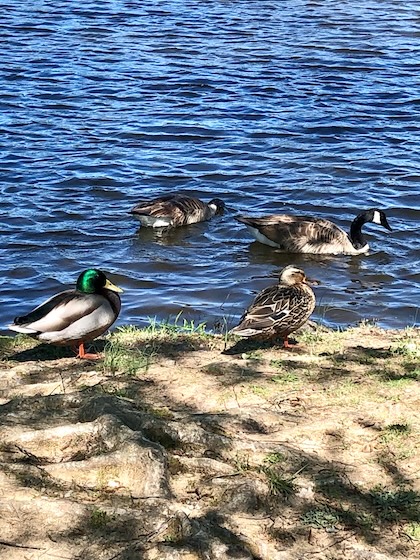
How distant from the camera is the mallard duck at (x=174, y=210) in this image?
47.0ft

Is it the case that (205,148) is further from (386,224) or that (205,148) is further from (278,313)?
(278,313)

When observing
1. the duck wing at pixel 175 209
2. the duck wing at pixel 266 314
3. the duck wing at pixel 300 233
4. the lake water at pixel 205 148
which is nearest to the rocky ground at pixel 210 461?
the duck wing at pixel 266 314

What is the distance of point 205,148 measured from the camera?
17875 mm

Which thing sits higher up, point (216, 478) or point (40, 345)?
point (216, 478)

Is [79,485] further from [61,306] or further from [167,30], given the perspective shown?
[167,30]

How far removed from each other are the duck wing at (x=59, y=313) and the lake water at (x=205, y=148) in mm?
2078

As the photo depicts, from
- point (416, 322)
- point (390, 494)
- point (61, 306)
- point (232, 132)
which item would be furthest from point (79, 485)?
point (232, 132)

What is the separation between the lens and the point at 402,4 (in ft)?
102

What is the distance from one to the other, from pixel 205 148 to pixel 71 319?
1042 cm

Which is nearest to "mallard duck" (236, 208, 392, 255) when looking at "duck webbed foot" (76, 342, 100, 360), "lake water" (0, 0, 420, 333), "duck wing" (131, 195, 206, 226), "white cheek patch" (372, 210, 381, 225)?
"white cheek patch" (372, 210, 381, 225)

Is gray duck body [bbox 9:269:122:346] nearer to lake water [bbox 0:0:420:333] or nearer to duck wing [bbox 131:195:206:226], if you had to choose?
lake water [bbox 0:0:420:333]

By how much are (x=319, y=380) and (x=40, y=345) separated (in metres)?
2.57

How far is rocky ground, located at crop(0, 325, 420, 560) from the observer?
4.44m

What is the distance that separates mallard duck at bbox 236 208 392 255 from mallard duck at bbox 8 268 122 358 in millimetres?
5956
